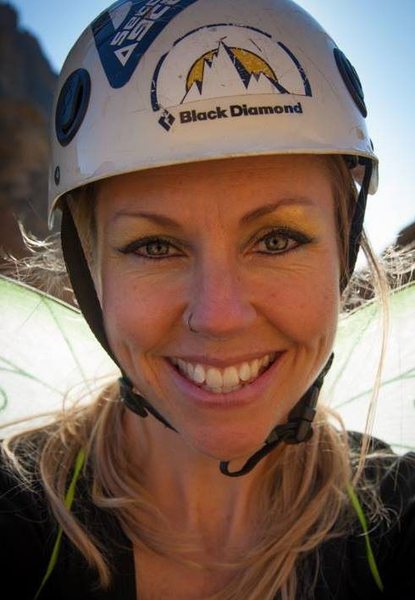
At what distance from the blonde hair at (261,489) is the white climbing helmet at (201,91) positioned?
21cm

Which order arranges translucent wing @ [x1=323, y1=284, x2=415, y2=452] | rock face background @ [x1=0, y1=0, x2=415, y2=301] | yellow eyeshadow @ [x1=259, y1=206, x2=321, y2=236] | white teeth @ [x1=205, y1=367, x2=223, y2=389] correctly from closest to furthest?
yellow eyeshadow @ [x1=259, y1=206, x2=321, y2=236]
white teeth @ [x1=205, y1=367, x2=223, y2=389]
translucent wing @ [x1=323, y1=284, x2=415, y2=452]
rock face background @ [x1=0, y1=0, x2=415, y2=301]

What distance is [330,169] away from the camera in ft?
8.25

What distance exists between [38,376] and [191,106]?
5.47ft

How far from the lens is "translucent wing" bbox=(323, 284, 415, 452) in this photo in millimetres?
3291

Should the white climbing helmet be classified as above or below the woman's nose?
above

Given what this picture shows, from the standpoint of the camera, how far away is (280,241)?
7.68 ft

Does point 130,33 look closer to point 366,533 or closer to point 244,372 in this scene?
point 244,372

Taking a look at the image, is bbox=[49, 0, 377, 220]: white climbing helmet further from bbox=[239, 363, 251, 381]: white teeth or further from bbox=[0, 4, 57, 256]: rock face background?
bbox=[0, 4, 57, 256]: rock face background

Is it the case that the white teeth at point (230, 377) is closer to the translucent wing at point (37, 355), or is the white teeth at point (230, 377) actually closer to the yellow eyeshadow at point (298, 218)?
the yellow eyeshadow at point (298, 218)

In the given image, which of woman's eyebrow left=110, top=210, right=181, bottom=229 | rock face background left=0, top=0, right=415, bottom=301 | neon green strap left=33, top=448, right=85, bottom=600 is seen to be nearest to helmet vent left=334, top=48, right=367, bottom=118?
woman's eyebrow left=110, top=210, right=181, bottom=229

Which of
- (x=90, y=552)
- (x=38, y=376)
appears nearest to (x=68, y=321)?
(x=38, y=376)

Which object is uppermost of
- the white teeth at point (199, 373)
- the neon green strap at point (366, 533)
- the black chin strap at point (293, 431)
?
the white teeth at point (199, 373)

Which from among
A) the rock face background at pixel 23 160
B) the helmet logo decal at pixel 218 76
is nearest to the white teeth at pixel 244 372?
the helmet logo decal at pixel 218 76

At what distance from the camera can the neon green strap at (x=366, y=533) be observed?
2.39 meters
